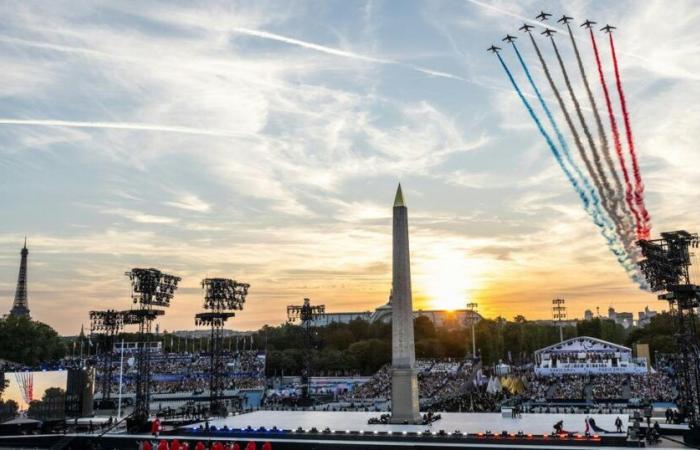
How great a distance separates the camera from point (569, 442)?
30984 mm

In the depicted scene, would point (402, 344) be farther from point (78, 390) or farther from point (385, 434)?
point (78, 390)

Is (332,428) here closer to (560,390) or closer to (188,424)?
(188,424)

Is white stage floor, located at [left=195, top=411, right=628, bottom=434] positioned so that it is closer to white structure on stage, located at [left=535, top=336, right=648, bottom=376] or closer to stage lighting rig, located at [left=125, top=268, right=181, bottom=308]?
stage lighting rig, located at [left=125, top=268, right=181, bottom=308]

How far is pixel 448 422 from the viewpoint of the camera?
40625 mm

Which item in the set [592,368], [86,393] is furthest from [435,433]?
[592,368]

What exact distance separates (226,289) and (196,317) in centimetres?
439

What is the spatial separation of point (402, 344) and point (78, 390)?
2792cm

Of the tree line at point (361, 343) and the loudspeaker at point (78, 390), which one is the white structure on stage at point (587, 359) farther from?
the loudspeaker at point (78, 390)

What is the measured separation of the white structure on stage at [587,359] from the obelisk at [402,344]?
→ 132 ft

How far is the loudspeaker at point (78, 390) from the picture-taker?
4956 centimetres

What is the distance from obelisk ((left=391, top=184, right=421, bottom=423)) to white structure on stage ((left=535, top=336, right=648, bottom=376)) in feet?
132

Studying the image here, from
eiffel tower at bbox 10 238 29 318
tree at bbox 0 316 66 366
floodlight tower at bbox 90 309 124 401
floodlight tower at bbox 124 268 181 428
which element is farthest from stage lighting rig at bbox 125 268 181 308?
eiffel tower at bbox 10 238 29 318

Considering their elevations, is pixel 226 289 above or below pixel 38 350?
above

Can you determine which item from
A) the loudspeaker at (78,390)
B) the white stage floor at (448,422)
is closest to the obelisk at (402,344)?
the white stage floor at (448,422)
